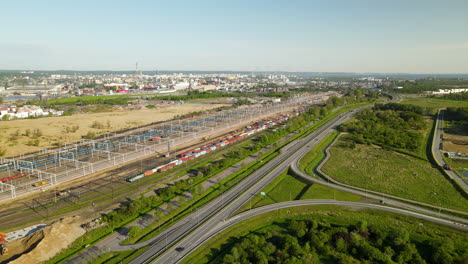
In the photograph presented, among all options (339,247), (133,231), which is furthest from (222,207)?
(339,247)

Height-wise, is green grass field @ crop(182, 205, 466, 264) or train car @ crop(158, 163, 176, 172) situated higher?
train car @ crop(158, 163, 176, 172)

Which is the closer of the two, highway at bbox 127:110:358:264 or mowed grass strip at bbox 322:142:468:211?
highway at bbox 127:110:358:264

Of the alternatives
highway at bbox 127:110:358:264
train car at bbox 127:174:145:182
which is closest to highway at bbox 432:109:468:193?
highway at bbox 127:110:358:264

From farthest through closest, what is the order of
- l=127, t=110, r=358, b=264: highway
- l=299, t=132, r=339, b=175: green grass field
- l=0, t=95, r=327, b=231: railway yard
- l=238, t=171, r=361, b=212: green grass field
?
l=299, t=132, r=339, b=175: green grass field, l=238, t=171, r=361, b=212: green grass field, l=0, t=95, r=327, b=231: railway yard, l=127, t=110, r=358, b=264: highway

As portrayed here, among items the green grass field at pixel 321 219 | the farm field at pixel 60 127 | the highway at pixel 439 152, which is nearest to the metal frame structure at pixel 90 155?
the farm field at pixel 60 127

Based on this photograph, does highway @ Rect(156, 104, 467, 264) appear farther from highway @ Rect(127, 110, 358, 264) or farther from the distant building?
the distant building

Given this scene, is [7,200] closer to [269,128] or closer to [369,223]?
[369,223]
